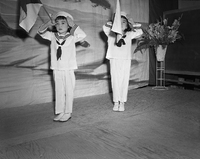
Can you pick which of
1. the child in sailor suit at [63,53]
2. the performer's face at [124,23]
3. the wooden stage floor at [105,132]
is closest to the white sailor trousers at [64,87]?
the child in sailor suit at [63,53]

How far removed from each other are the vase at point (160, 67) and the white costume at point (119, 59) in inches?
72.9

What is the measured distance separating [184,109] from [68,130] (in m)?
1.88

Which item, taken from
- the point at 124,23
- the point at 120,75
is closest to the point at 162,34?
the point at 124,23

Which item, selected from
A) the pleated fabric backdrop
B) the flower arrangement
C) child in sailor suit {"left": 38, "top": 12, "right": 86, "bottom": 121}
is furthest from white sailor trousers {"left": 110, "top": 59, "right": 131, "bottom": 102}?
the flower arrangement

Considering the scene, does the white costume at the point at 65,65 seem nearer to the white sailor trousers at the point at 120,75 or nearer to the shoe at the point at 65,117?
the shoe at the point at 65,117

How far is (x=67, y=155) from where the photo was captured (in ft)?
6.37

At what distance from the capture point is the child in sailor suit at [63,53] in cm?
288

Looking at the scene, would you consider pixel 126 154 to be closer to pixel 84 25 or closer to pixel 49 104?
pixel 49 104

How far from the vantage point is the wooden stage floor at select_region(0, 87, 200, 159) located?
6.52 feet

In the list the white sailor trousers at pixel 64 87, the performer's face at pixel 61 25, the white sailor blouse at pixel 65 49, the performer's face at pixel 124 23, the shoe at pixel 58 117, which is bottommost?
the shoe at pixel 58 117

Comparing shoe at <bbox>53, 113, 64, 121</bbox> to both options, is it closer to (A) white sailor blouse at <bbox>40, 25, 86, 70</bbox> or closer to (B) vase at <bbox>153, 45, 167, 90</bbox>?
(A) white sailor blouse at <bbox>40, 25, 86, 70</bbox>

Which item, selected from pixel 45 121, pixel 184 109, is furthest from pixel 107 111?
pixel 184 109

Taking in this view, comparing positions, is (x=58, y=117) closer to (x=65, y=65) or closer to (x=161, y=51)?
(x=65, y=65)

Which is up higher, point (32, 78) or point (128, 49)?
point (128, 49)
